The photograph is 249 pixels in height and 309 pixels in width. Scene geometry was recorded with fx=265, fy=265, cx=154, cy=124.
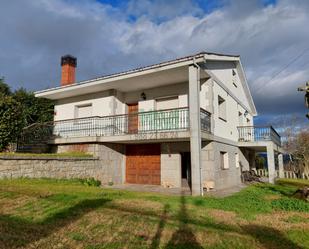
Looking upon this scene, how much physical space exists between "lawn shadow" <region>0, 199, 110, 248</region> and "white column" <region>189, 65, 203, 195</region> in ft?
14.8

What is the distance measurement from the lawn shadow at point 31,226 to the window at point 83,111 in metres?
9.98

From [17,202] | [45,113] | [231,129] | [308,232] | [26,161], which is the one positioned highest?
[45,113]

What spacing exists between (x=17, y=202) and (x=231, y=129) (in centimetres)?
1195

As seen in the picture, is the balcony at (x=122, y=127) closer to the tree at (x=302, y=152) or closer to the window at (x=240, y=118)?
the window at (x=240, y=118)

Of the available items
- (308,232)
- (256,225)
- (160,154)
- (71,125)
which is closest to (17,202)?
(256,225)

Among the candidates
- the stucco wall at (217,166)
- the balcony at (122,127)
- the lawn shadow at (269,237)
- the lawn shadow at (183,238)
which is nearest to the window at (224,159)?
the stucco wall at (217,166)

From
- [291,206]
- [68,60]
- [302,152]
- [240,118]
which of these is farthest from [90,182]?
[302,152]

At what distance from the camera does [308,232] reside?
5719 mm

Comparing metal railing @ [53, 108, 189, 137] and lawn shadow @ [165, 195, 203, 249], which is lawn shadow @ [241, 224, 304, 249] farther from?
metal railing @ [53, 108, 189, 137]

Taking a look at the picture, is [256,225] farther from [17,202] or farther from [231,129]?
[231,129]

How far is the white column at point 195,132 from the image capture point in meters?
10.1

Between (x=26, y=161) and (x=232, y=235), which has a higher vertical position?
(x=26, y=161)

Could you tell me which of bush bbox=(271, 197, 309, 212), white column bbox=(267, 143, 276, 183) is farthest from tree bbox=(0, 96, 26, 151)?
white column bbox=(267, 143, 276, 183)

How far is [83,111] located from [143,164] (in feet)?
17.5
